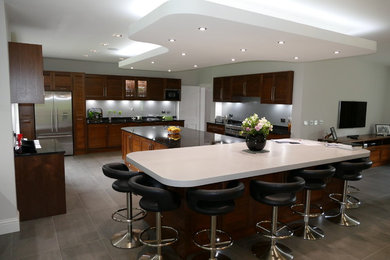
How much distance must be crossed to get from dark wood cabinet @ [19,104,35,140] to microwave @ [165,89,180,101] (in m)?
4.08

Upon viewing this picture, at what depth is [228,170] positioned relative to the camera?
2.69 metres

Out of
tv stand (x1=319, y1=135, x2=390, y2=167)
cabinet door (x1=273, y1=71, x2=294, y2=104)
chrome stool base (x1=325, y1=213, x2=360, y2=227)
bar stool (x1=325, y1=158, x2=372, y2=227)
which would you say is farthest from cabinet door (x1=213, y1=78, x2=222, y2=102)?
chrome stool base (x1=325, y1=213, x2=360, y2=227)

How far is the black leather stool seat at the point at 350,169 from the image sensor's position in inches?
136

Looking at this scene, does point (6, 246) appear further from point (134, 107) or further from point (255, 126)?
point (134, 107)

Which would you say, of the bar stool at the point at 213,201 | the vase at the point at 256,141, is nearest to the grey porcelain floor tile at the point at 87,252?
the bar stool at the point at 213,201

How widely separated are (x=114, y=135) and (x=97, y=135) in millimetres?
492

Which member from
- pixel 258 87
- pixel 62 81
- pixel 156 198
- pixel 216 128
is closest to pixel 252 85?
pixel 258 87

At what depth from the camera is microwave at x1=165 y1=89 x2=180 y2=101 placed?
952 cm

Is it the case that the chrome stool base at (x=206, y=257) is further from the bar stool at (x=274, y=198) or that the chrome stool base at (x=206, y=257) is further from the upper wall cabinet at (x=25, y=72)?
the upper wall cabinet at (x=25, y=72)

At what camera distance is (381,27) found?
13.3ft

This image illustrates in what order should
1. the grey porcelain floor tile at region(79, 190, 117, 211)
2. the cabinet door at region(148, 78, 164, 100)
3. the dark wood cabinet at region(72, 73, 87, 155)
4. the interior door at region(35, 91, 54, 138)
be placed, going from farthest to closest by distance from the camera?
1. the cabinet door at region(148, 78, 164, 100)
2. the dark wood cabinet at region(72, 73, 87, 155)
3. the interior door at region(35, 91, 54, 138)
4. the grey porcelain floor tile at region(79, 190, 117, 211)

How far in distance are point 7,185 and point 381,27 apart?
Answer: 547 cm

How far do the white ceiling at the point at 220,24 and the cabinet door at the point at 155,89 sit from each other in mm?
4112

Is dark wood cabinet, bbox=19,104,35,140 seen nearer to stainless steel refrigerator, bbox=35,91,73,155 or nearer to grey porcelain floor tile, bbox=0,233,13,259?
stainless steel refrigerator, bbox=35,91,73,155
